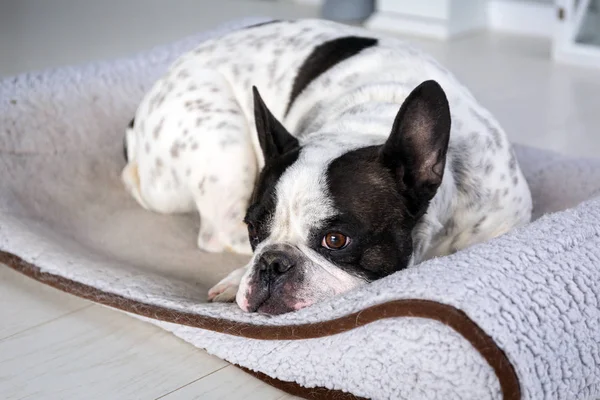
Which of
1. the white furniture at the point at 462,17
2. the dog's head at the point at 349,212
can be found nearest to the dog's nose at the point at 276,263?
the dog's head at the point at 349,212

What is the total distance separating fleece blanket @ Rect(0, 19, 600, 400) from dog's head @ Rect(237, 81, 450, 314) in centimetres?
9

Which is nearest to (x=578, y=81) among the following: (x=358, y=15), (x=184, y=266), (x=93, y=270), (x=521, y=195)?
(x=358, y=15)

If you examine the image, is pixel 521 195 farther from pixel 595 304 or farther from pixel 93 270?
pixel 93 270

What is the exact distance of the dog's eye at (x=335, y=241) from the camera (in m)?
2.31

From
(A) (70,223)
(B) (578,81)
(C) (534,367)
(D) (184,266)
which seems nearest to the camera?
(C) (534,367)

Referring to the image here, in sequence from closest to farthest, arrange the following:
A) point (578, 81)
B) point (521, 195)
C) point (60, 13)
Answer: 1. point (521, 195)
2. point (578, 81)
3. point (60, 13)

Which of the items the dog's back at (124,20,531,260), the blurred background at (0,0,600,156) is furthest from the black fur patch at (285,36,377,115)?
the blurred background at (0,0,600,156)

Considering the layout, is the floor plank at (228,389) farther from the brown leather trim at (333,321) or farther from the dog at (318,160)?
the dog at (318,160)

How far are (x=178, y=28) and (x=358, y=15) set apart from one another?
139 centimetres

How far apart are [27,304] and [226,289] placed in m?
0.66

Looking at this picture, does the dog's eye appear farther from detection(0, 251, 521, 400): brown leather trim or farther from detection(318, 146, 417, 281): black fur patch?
detection(0, 251, 521, 400): brown leather trim

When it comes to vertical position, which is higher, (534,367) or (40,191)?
(534,367)

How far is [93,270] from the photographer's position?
9.49 feet

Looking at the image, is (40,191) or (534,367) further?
(40,191)
